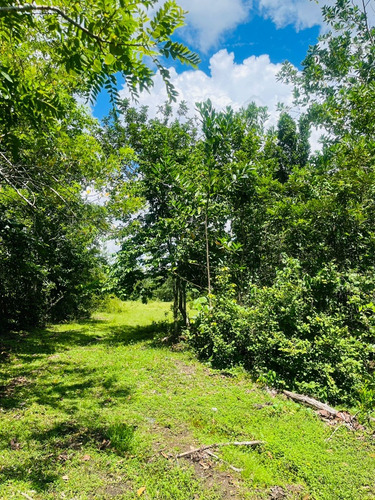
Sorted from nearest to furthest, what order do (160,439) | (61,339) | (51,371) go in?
(160,439)
(51,371)
(61,339)

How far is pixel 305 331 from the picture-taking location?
19.0ft

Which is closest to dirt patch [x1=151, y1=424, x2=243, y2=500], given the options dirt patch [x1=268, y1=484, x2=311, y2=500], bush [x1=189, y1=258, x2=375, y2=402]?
dirt patch [x1=268, y1=484, x2=311, y2=500]

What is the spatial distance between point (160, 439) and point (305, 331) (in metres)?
3.49

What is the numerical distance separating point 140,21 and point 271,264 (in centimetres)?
797

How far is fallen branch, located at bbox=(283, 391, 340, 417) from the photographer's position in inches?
183

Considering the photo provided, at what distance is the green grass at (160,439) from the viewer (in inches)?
119

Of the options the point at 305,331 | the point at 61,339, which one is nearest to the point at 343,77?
the point at 305,331

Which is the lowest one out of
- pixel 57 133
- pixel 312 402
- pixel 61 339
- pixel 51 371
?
pixel 61 339

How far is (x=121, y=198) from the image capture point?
27.8ft

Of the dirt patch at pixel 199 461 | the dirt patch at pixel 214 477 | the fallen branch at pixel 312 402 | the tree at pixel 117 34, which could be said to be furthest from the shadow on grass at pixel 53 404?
the tree at pixel 117 34

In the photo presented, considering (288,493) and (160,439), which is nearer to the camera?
(288,493)

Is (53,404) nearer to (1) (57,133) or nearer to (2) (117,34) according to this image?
(1) (57,133)

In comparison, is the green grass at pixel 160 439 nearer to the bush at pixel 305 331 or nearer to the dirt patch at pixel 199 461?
the dirt patch at pixel 199 461

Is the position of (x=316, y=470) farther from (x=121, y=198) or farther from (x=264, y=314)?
(x=121, y=198)
